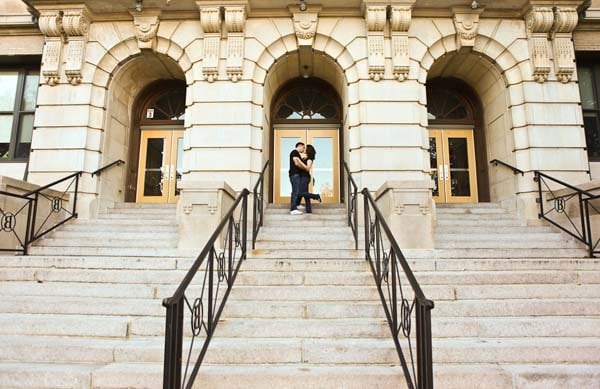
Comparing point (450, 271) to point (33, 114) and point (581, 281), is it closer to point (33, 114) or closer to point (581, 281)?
point (581, 281)

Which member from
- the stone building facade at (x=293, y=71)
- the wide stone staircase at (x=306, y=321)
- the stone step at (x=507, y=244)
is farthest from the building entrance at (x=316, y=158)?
the stone step at (x=507, y=244)

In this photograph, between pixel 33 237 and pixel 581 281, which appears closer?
pixel 581 281

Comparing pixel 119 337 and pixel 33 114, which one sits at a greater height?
pixel 33 114

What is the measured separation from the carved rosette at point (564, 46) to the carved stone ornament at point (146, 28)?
403 inches

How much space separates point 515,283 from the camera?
5316mm

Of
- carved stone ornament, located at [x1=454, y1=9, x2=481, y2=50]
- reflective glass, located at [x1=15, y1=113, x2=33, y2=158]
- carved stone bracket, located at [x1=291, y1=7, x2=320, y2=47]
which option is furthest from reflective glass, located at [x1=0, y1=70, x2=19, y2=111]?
carved stone ornament, located at [x1=454, y1=9, x2=481, y2=50]

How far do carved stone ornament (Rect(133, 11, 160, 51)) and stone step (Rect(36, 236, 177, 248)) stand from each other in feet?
17.3

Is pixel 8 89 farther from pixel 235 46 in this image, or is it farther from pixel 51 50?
pixel 235 46

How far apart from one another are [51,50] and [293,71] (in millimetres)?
6330

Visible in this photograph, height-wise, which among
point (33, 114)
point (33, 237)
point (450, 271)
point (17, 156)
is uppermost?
point (33, 114)

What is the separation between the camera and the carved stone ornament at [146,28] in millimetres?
9984

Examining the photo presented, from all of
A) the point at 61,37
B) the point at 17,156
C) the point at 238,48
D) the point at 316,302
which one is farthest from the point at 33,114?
the point at 316,302

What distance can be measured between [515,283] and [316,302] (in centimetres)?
282

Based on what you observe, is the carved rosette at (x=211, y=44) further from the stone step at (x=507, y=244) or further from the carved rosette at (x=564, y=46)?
the carved rosette at (x=564, y=46)
